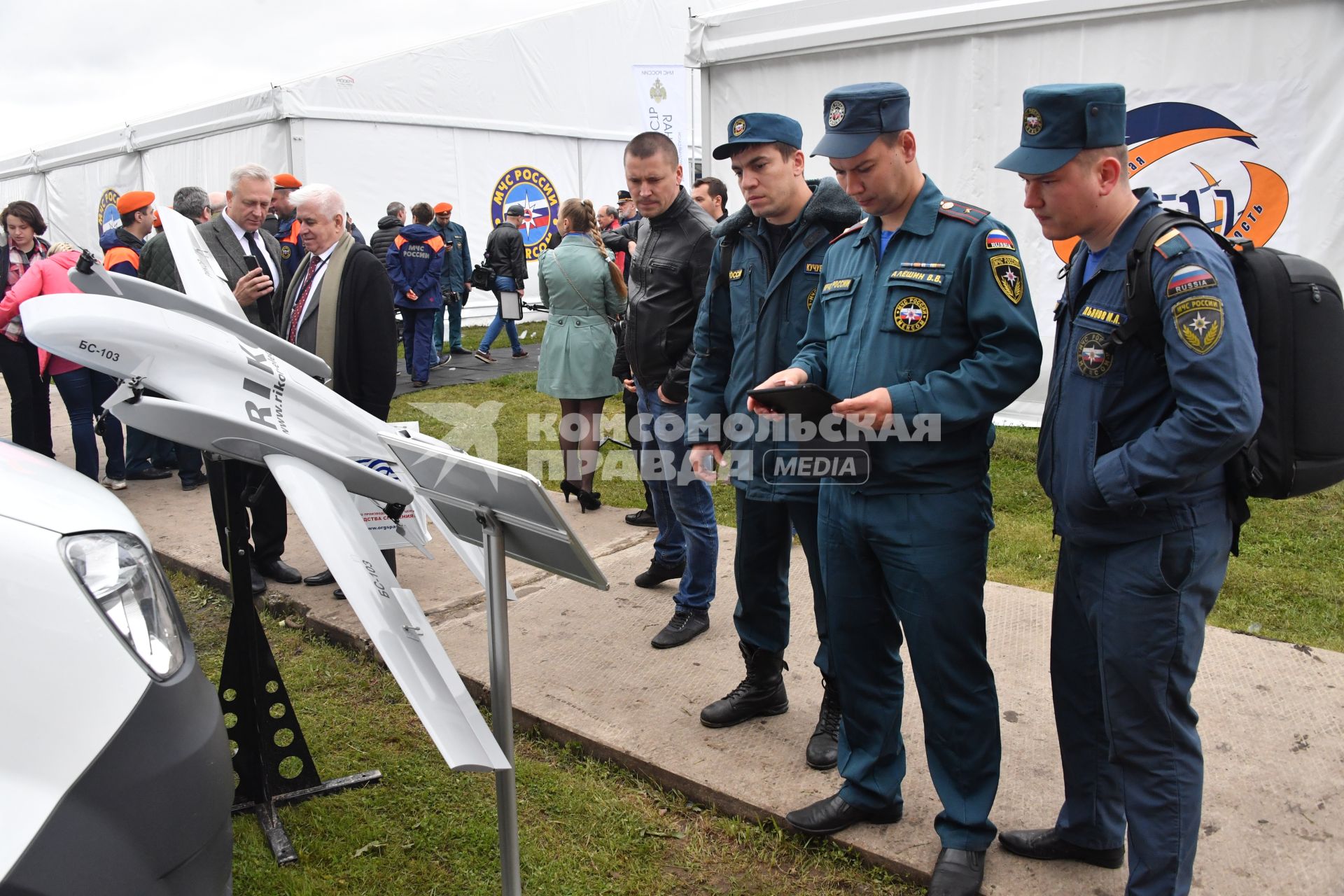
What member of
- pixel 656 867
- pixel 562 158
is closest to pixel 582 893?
pixel 656 867

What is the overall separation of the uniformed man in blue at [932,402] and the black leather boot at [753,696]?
0.90 metres

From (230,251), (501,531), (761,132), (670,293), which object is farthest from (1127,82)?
(501,531)

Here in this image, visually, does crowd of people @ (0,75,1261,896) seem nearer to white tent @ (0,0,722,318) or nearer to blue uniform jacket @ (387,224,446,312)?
blue uniform jacket @ (387,224,446,312)

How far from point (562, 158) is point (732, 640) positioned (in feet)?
46.7

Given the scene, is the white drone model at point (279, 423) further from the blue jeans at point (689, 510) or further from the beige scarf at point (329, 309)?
the blue jeans at point (689, 510)

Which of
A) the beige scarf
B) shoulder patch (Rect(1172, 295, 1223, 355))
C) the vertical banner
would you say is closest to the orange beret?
the beige scarf

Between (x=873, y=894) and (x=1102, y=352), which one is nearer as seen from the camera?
(x=1102, y=352)

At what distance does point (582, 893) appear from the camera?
277 centimetres

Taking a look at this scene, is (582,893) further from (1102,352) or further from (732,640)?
(1102,352)

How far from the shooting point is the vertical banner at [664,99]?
452 inches

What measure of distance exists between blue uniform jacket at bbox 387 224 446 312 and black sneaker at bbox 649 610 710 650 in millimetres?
8191

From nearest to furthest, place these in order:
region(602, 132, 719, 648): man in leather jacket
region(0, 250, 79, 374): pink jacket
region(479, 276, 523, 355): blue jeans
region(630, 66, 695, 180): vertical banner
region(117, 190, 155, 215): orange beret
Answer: region(602, 132, 719, 648): man in leather jacket
region(0, 250, 79, 374): pink jacket
region(117, 190, 155, 215): orange beret
region(630, 66, 695, 180): vertical banner
region(479, 276, 523, 355): blue jeans

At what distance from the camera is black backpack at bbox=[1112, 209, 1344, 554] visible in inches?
83.1

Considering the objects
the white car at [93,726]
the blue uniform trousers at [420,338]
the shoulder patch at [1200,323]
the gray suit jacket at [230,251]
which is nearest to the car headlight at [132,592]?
the white car at [93,726]
